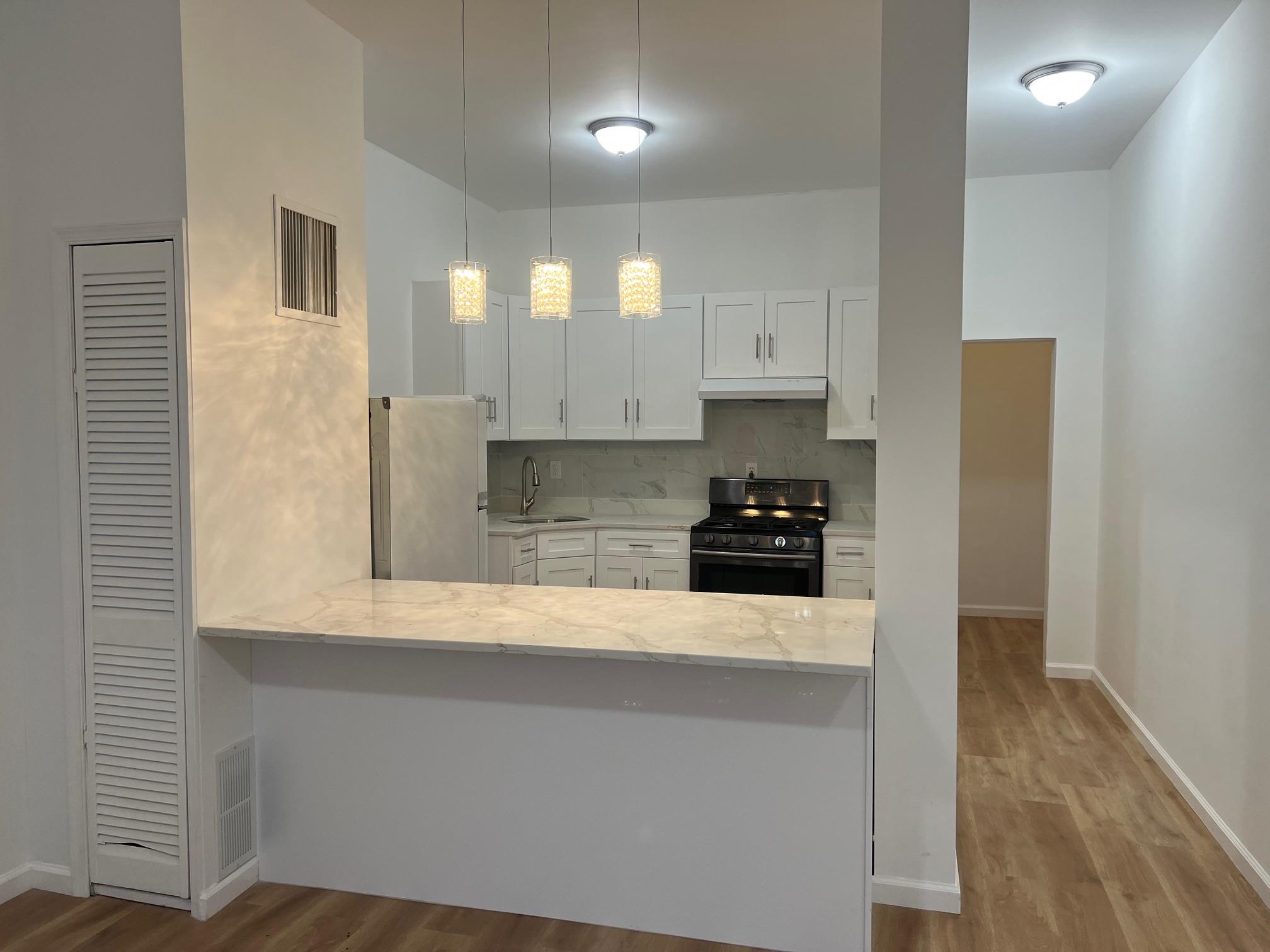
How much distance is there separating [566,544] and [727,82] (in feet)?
8.52

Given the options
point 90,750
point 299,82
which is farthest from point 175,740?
point 299,82

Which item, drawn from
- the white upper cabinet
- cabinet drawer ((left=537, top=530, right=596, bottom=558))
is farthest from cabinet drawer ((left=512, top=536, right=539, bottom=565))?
the white upper cabinet

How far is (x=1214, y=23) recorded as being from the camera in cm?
326

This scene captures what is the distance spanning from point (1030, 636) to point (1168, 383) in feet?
9.73

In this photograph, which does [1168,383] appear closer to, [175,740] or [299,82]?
[299,82]

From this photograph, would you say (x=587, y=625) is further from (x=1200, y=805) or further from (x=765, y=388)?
(x=765, y=388)

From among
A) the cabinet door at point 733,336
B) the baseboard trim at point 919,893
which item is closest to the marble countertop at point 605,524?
the cabinet door at point 733,336

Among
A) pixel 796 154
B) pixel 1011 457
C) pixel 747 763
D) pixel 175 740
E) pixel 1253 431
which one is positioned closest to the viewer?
pixel 747 763

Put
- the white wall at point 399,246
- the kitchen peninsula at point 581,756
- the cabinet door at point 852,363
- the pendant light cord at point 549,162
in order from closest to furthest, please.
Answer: the kitchen peninsula at point 581,756
the pendant light cord at point 549,162
the white wall at point 399,246
the cabinet door at point 852,363

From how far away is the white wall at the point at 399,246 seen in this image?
4527 mm

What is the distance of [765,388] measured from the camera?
518 centimetres

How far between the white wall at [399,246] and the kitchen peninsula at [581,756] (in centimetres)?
198

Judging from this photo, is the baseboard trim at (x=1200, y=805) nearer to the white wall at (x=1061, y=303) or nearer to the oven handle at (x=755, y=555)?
the white wall at (x=1061, y=303)

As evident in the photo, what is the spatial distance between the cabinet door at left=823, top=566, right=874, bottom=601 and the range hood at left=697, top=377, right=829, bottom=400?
96cm
